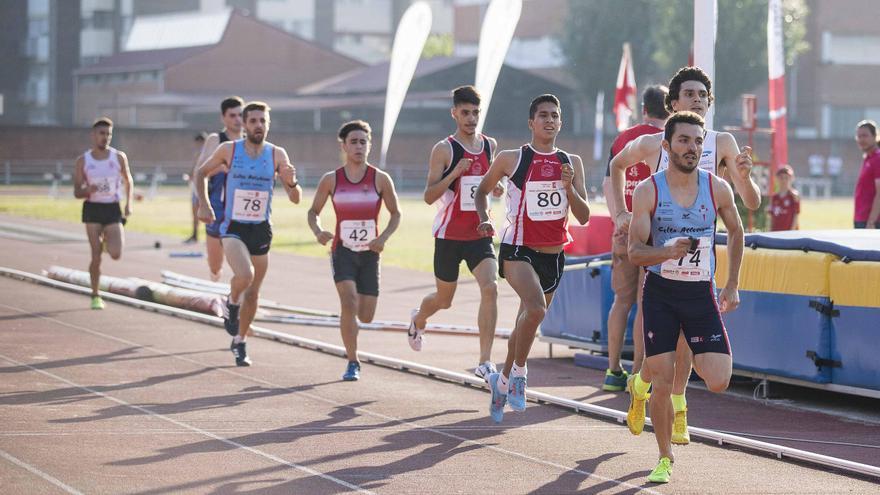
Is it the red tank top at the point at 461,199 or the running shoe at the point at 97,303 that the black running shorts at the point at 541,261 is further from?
the running shoe at the point at 97,303

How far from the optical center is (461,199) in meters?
11.1

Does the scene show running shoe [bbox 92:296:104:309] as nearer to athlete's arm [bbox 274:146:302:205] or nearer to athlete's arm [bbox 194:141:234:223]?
athlete's arm [bbox 194:141:234:223]

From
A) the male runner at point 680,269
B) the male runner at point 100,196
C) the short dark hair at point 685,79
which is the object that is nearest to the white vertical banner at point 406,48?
the male runner at point 100,196

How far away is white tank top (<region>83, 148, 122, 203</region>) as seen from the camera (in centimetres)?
1691

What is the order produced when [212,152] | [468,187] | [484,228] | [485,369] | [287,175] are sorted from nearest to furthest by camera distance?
1. [484,228]
2. [485,369]
3. [468,187]
4. [287,175]
5. [212,152]

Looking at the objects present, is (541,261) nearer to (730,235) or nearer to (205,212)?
(730,235)

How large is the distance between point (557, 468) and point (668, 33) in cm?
7081

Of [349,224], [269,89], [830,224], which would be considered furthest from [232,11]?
[349,224]

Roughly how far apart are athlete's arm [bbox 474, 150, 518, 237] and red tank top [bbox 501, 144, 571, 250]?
6 cm

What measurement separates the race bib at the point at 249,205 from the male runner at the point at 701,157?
3779mm

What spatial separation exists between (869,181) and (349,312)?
744cm

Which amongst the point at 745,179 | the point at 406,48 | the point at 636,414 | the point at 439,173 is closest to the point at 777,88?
the point at 406,48

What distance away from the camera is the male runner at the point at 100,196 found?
16.9 metres

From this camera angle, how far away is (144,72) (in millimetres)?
83188
